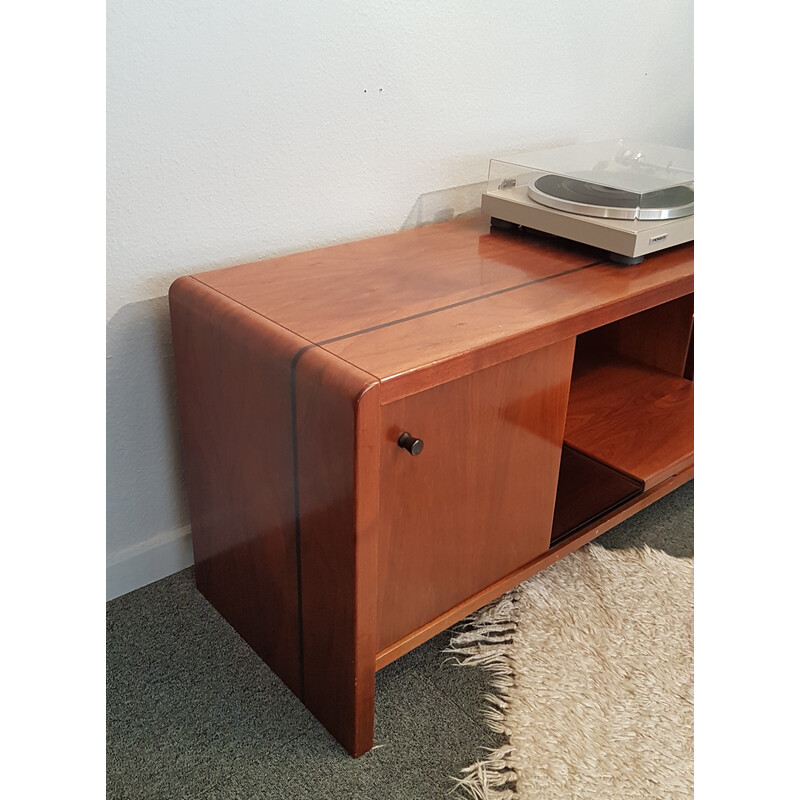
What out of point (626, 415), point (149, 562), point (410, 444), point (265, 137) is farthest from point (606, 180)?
point (149, 562)

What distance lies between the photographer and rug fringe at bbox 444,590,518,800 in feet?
3.12

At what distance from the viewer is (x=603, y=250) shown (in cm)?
127

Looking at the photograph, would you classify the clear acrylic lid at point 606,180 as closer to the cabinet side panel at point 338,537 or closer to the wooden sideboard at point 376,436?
the wooden sideboard at point 376,436

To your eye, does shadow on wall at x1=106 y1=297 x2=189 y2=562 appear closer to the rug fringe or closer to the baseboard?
the baseboard

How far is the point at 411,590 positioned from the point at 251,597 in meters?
0.25

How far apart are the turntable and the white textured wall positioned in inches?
5.8

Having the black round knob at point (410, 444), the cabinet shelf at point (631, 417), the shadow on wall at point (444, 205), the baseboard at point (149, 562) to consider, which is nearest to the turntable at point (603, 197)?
the shadow on wall at point (444, 205)

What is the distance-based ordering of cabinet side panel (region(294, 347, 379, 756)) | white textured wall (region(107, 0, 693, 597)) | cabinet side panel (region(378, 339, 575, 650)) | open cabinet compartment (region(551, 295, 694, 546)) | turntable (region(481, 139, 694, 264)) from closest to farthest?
cabinet side panel (region(294, 347, 379, 756))
cabinet side panel (region(378, 339, 575, 650))
white textured wall (region(107, 0, 693, 597))
turntable (region(481, 139, 694, 264))
open cabinet compartment (region(551, 295, 694, 546))

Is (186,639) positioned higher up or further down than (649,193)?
further down

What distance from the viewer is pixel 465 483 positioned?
3.34ft

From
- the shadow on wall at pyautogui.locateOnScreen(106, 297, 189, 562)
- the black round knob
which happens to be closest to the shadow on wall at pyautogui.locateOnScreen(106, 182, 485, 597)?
the shadow on wall at pyautogui.locateOnScreen(106, 297, 189, 562)

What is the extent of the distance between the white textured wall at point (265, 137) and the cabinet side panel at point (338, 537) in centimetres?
38
